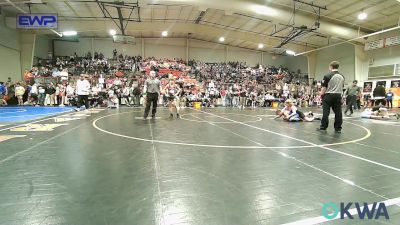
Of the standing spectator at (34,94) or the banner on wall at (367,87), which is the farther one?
the banner on wall at (367,87)

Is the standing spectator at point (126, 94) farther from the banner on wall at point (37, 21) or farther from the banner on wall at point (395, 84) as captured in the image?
the banner on wall at point (395, 84)

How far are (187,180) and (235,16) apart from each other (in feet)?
69.5

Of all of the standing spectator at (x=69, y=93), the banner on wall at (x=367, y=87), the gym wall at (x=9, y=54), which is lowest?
the standing spectator at (x=69, y=93)

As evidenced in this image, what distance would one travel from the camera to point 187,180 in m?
2.95

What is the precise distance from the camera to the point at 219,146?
483 cm

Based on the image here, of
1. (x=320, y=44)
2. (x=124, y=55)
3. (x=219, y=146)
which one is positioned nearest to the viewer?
(x=219, y=146)

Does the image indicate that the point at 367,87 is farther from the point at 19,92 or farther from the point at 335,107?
the point at 19,92

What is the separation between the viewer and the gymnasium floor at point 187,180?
7.00 ft

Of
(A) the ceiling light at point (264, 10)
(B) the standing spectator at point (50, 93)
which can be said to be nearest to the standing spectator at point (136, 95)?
(B) the standing spectator at point (50, 93)

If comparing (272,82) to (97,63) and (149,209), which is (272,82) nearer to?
(97,63)

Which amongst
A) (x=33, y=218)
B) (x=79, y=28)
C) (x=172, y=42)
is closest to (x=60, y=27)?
(x=79, y=28)

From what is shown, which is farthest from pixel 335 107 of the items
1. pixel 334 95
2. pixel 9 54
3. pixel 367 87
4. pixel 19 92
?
pixel 9 54

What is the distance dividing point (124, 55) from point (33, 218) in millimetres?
29713

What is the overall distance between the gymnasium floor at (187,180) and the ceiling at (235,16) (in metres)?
13.9
